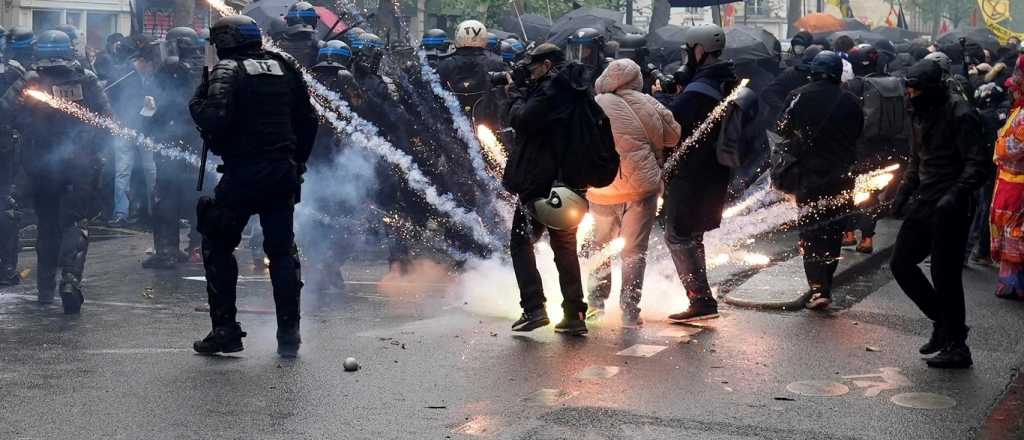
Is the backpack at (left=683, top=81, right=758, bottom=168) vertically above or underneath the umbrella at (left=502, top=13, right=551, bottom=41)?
above

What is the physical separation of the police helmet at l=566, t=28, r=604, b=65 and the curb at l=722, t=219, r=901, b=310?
286 cm

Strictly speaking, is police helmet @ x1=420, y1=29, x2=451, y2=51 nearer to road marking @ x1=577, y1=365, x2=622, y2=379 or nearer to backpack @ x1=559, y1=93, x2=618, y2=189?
backpack @ x1=559, y1=93, x2=618, y2=189

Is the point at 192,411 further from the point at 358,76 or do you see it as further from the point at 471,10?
the point at 471,10

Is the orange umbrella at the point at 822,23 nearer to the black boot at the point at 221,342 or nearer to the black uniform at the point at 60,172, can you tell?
the black uniform at the point at 60,172

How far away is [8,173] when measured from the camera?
11625mm

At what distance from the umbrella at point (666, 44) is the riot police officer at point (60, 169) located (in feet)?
34.1

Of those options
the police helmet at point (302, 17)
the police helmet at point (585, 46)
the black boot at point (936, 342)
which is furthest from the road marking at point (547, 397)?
the police helmet at point (302, 17)

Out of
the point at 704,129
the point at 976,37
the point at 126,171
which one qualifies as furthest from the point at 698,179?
the point at 976,37

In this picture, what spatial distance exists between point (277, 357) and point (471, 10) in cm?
2691

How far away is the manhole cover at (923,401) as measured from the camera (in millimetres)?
6723

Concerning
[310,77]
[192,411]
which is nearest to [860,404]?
[192,411]

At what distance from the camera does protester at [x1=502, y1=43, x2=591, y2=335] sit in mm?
8492

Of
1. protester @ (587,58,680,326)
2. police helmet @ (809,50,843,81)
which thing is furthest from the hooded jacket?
police helmet @ (809,50,843,81)

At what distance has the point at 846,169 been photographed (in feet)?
34.0
